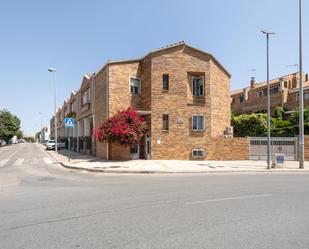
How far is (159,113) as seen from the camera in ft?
68.6

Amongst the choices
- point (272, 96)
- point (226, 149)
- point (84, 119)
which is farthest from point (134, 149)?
point (272, 96)

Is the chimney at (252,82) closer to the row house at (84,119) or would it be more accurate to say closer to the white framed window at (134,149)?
the row house at (84,119)

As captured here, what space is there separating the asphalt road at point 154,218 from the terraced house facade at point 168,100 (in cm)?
1172

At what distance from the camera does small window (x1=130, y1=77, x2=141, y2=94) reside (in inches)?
875

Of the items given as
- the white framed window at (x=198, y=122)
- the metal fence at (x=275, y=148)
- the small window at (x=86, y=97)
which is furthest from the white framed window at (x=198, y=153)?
the small window at (x=86, y=97)

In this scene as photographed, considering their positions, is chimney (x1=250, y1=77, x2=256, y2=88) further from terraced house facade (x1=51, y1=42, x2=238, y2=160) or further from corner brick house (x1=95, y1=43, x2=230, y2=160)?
corner brick house (x1=95, y1=43, x2=230, y2=160)

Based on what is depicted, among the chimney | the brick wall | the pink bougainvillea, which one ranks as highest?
the chimney

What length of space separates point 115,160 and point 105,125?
3041 millimetres

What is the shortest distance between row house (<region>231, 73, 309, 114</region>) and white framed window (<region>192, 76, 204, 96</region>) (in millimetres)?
23188

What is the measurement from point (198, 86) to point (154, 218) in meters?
17.9

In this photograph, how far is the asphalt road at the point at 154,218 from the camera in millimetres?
4441

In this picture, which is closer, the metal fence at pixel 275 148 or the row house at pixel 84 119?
the metal fence at pixel 275 148

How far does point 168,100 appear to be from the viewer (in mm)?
21203

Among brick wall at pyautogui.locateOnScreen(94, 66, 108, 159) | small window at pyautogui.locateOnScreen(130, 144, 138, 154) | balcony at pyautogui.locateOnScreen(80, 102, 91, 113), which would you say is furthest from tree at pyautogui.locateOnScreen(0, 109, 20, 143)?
small window at pyautogui.locateOnScreen(130, 144, 138, 154)
